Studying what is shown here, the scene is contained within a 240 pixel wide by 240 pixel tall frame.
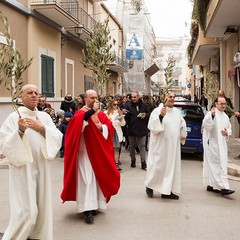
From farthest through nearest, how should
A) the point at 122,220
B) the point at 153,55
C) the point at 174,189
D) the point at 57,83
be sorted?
the point at 153,55
the point at 57,83
the point at 174,189
the point at 122,220

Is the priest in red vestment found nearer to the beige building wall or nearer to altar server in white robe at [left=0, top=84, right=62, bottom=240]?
altar server in white robe at [left=0, top=84, right=62, bottom=240]

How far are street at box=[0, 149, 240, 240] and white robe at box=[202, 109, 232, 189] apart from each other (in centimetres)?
31

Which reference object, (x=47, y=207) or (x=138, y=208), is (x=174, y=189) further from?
(x=47, y=207)

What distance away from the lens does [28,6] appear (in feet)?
49.7

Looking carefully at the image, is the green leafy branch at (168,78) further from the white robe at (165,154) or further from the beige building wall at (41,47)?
the beige building wall at (41,47)

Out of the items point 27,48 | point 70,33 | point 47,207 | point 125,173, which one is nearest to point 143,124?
point 125,173

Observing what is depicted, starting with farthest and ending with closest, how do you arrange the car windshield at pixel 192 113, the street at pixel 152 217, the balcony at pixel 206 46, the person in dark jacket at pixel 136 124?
the balcony at pixel 206 46
the car windshield at pixel 192 113
the person in dark jacket at pixel 136 124
the street at pixel 152 217

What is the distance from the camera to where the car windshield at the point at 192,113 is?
11.5m

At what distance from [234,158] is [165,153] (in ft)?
14.3

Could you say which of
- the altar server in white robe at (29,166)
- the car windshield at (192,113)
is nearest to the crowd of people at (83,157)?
the altar server in white robe at (29,166)

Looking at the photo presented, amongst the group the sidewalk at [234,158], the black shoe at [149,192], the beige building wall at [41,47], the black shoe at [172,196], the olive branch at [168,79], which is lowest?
the black shoe at [172,196]

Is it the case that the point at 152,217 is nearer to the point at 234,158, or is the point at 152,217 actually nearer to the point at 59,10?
the point at 234,158

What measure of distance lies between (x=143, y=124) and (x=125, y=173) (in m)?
1.41

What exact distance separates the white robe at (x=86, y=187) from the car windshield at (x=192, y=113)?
6.29 metres
